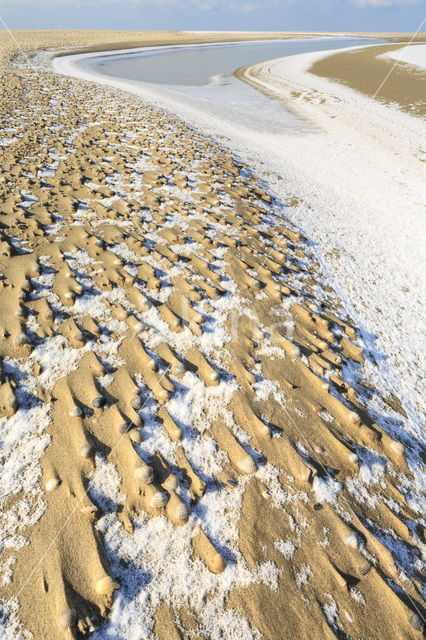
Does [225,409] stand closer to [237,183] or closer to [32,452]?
[32,452]

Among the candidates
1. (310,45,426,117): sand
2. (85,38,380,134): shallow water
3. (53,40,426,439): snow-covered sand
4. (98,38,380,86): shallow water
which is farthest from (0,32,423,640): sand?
(98,38,380,86): shallow water

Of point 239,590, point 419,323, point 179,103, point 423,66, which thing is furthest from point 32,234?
point 423,66

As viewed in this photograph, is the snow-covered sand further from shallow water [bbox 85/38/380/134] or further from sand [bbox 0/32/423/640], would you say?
sand [bbox 0/32/423/640]

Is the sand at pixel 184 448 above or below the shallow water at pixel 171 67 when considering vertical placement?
below

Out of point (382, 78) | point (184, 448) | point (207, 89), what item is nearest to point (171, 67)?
point (207, 89)

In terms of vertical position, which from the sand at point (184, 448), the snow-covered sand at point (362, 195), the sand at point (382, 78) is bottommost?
the sand at point (184, 448)

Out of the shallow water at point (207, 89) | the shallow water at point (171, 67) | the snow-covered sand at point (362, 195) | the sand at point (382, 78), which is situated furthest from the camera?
the shallow water at point (171, 67)

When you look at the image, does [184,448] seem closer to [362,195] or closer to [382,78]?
[362,195]

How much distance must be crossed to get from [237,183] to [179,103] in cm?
1230

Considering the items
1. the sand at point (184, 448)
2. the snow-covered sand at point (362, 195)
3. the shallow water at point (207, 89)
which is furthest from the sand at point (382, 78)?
the sand at point (184, 448)

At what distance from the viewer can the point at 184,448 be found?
2.97 m

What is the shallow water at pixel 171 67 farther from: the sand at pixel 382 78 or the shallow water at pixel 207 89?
the sand at pixel 382 78

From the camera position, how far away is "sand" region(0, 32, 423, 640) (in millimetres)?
2211

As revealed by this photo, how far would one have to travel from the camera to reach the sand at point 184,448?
7.25 feet
